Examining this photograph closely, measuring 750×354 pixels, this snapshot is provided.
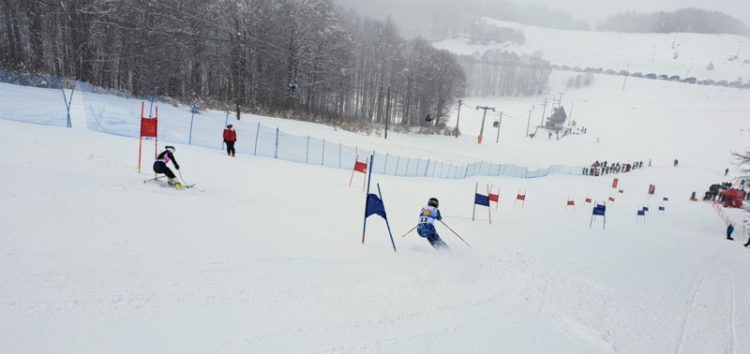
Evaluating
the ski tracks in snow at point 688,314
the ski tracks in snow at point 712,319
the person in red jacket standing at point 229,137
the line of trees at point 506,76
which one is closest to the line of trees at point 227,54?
the person in red jacket standing at point 229,137

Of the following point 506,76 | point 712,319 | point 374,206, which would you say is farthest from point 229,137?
point 506,76

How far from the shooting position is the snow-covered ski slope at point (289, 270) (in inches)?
204

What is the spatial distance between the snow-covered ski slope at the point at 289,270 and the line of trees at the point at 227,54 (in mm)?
18483

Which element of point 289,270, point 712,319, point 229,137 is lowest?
point 712,319

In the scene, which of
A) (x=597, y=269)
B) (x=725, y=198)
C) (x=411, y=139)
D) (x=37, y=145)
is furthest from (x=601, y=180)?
(x=37, y=145)

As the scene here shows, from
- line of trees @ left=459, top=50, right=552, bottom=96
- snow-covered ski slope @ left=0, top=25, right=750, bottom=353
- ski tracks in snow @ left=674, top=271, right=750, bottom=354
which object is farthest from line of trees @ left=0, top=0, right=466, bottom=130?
line of trees @ left=459, top=50, right=552, bottom=96

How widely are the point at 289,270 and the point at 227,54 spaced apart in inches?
1778

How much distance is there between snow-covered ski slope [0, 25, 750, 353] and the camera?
5191 millimetres

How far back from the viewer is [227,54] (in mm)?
46375

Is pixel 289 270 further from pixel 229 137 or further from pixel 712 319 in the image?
pixel 229 137

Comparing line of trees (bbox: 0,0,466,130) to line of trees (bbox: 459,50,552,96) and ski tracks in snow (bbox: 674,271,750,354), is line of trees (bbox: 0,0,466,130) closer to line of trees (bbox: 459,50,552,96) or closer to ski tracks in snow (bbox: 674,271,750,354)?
ski tracks in snow (bbox: 674,271,750,354)

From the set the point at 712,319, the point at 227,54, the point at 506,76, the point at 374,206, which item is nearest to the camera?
the point at 712,319

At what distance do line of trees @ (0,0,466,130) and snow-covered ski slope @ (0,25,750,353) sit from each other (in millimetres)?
18483

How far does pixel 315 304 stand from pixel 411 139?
4789 centimetres
